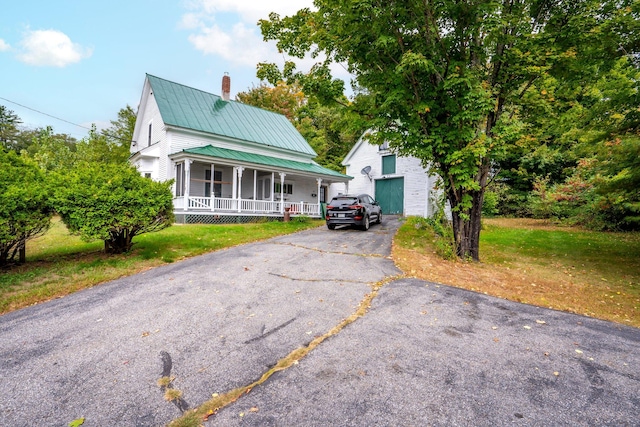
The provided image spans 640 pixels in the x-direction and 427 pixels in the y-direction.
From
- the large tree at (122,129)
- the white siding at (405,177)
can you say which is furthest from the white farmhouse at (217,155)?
the large tree at (122,129)

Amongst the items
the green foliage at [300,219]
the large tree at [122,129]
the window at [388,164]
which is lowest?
the green foliage at [300,219]

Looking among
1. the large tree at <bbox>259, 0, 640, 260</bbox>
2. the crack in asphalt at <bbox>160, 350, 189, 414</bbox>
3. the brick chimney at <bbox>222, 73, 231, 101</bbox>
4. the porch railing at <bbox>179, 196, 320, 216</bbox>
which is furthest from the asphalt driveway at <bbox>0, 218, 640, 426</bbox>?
the brick chimney at <bbox>222, 73, 231, 101</bbox>

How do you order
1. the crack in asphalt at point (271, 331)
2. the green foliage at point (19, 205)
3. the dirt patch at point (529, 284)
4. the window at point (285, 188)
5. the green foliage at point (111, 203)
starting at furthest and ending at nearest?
the window at point (285, 188) → the green foliage at point (111, 203) → the green foliage at point (19, 205) → the dirt patch at point (529, 284) → the crack in asphalt at point (271, 331)

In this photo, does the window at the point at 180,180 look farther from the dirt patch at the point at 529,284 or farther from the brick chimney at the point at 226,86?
the dirt patch at the point at 529,284

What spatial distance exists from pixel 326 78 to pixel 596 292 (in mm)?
8475

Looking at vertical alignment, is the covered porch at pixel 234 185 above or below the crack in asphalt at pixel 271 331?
above

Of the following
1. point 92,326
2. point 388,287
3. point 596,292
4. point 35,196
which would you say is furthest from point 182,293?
point 596,292

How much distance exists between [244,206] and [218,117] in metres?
6.90

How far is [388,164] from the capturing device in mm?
21328

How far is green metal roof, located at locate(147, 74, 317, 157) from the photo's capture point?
17609 millimetres

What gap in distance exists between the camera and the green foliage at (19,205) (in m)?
5.89

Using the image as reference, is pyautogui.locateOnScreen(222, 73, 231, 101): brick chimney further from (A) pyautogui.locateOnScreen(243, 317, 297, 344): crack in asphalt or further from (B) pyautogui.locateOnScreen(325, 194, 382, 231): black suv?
(A) pyautogui.locateOnScreen(243, 317, 297, 344): crack in asphalt

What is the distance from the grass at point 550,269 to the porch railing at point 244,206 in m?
8.12

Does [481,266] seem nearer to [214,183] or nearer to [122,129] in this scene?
[214,183]
